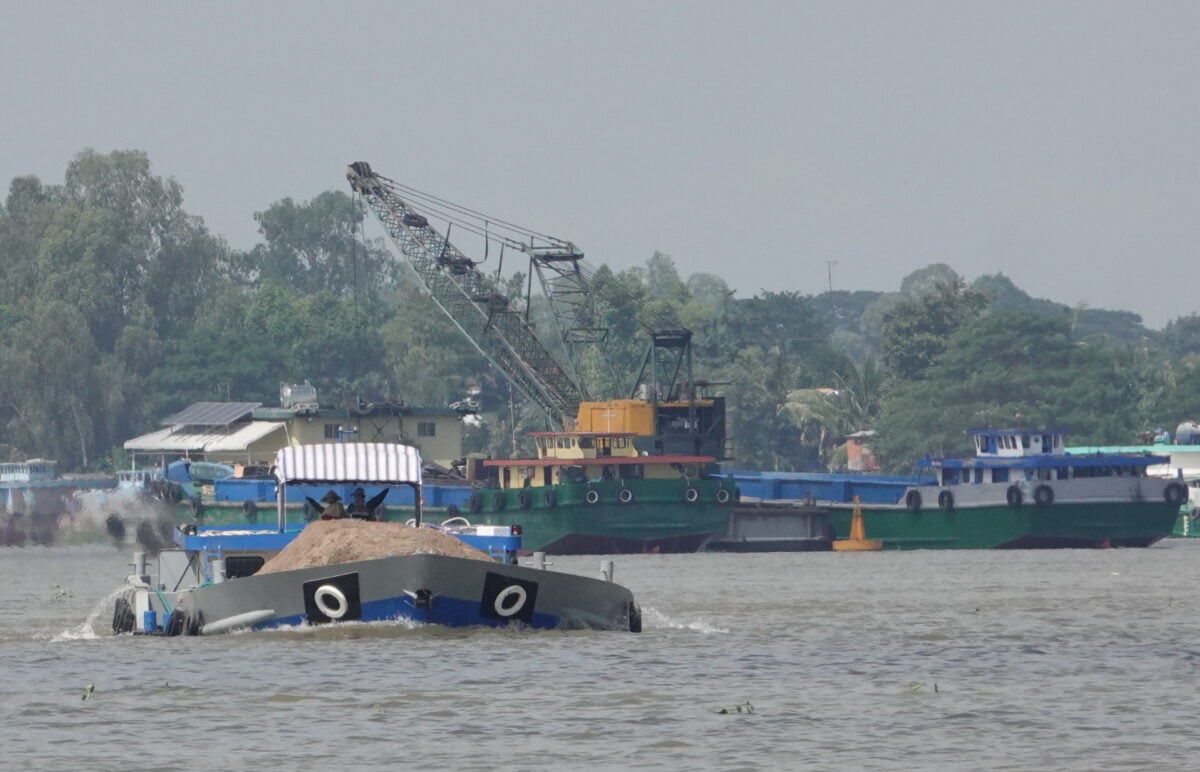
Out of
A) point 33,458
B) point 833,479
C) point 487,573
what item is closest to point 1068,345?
point 833,479

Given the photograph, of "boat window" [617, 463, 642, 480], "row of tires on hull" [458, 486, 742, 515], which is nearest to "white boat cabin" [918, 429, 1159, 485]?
"row of tires on hull" [458, 486, 742, 515]

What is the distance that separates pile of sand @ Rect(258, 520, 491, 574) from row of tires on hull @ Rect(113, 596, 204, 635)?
2.30m

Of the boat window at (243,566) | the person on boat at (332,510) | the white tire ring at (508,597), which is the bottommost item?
the white tire ring at (508,597)

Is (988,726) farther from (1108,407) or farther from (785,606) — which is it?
(1108,407)

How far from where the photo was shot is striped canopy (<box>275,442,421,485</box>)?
4256 centimetres

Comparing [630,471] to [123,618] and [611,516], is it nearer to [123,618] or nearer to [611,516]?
[611,516]

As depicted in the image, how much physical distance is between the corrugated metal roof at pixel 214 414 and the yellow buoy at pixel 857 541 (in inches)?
1609

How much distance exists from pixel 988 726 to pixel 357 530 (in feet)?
41.8

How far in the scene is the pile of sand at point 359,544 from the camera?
124 ft

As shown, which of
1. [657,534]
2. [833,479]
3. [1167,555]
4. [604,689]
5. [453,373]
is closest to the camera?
[604,689]

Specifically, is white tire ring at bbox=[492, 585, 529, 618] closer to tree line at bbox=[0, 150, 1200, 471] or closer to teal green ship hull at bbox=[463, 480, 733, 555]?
teal green ship hull at bbox=[463, 480, 733, 555]

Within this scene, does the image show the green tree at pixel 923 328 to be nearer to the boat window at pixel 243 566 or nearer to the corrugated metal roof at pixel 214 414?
the corrugated metal roof at pixel 214 414

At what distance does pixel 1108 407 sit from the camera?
16338 cm

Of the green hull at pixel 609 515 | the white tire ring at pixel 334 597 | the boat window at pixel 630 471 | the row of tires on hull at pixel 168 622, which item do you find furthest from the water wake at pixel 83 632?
the boat window at pixel 630 471
